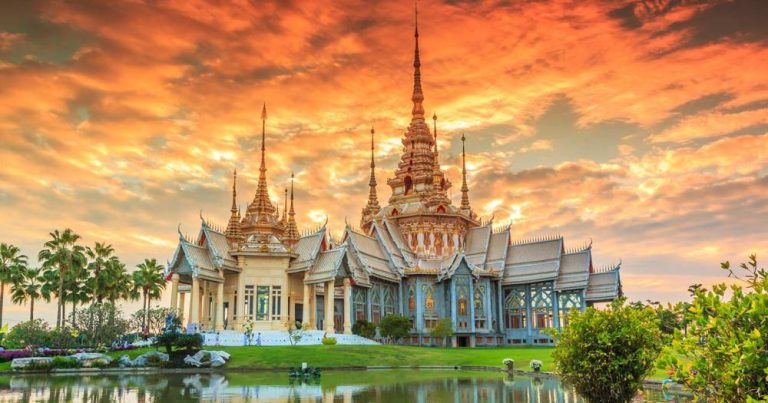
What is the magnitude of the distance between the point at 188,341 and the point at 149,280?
23.9 metres

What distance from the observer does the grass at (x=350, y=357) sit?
37594 millimetres

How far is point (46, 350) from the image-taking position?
43.8 meters

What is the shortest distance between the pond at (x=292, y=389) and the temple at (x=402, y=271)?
19.3m

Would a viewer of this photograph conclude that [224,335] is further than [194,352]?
Yes

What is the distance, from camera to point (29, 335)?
4519 centimetres

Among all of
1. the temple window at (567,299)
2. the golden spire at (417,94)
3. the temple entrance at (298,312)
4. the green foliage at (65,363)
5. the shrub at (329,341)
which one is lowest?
the green foliage at (65,363)

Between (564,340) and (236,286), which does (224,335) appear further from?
(564,340)

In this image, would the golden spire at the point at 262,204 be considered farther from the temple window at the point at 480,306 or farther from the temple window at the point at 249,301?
the temple window at the point at 480,306

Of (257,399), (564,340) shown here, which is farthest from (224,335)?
(564,340)

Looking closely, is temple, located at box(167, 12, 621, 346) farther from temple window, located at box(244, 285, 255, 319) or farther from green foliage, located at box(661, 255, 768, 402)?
green foliage, located at box(661, 255, 768, 402)

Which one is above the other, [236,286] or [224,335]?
[236,286]

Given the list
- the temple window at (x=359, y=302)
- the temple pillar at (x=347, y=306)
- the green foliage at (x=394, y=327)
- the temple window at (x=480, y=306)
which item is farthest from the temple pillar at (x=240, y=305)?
the temple window at (x=480, y=306)

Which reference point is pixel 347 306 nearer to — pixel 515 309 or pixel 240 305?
pixel 240 305

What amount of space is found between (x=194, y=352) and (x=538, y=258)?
119ft
